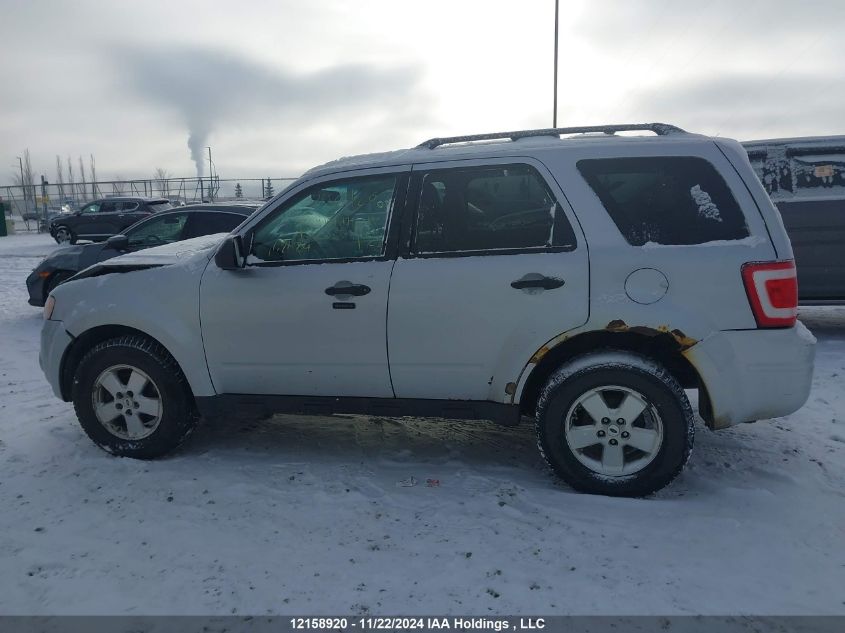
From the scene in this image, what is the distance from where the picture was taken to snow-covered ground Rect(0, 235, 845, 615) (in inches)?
105

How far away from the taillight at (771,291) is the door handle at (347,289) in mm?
1985

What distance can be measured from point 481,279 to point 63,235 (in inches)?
932

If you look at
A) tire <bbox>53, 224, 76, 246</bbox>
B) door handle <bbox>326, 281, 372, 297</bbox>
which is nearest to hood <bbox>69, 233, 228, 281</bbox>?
door handle <bbox>326, 281, 372, 297</bbox>

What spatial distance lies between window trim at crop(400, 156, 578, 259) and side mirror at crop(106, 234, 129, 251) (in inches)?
206

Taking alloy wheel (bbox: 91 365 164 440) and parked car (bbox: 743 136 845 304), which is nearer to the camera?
alloy wheel (bbox: 91 365 164 440)

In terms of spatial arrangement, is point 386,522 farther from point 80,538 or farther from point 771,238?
point 771,238

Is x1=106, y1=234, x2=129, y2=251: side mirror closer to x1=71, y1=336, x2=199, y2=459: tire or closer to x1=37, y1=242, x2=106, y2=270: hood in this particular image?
x1=37, y1=242, x2=106, y2=270: hood

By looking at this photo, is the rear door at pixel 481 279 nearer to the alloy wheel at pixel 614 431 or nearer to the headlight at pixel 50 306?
the alloy wheel at pixel 614 431

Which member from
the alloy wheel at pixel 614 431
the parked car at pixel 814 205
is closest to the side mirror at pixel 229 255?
the alloy wheel at pixel 614 431

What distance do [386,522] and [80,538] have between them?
148cm

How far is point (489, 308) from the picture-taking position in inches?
138

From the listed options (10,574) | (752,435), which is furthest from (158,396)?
(752,435)
